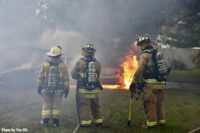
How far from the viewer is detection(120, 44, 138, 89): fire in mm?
11695

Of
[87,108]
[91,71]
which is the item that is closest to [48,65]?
[91,71]

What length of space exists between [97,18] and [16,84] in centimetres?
668

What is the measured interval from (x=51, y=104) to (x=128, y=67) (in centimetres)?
798

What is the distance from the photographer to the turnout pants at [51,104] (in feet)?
15.7

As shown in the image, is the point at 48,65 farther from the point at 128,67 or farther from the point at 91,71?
the point at 128,67

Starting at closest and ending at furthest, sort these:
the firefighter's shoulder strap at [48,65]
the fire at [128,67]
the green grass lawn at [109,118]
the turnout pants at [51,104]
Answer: the green grass lawn at [109,118]
the turnout pants at [51,104]
the firefighter's shoulder strap at [48,65]
the fire at [128,67]

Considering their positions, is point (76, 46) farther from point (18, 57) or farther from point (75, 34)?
point (18, 57)

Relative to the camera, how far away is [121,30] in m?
11.6

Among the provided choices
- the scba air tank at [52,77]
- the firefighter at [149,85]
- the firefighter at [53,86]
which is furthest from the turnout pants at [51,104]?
the firefighter at [149,85]

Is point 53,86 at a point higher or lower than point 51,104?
higher

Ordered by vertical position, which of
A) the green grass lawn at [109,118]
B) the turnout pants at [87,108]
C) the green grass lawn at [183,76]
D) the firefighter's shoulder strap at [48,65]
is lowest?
the green grass lawn at [109,118]

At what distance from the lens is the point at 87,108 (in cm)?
463

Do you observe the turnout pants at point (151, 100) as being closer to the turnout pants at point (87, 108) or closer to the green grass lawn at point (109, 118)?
the green grass lawn at point (109, 118)

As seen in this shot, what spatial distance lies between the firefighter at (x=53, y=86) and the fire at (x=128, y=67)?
7.17 m
